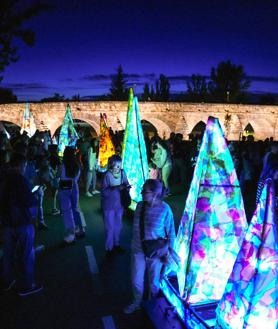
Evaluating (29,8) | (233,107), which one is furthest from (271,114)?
(29,8)

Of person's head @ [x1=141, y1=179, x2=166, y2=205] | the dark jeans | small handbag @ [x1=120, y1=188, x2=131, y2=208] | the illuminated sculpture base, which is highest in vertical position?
person's head @ [x1=141, y1=179, x2=166, y2=205]

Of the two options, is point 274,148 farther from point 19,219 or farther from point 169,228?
point 19,219

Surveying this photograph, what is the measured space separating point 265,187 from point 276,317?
939 mm

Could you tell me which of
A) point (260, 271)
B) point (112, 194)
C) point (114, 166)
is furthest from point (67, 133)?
point (260, 271)

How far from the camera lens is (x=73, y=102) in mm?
31031

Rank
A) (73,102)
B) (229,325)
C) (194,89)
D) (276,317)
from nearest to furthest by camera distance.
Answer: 1. (276,317)
2. (229,325)
3. (73,102)
4. (194,89)

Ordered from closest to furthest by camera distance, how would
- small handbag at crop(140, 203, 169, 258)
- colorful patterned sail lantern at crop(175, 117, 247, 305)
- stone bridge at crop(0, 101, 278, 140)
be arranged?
1. colorful patterned sail lantern at crop(175, 117, 247, 305)
2. small handbag at crop(140, 203, 169, 258)
3. stone bridge at crop(0, 101, 278, 140)

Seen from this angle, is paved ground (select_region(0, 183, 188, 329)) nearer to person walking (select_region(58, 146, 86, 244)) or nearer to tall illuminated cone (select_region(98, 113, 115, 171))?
person walking (select_region(58, 146, 86, 244))

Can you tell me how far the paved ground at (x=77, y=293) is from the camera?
4031mm

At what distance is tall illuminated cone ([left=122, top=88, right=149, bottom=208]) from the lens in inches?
316

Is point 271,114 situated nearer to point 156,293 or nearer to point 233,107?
point 233,107

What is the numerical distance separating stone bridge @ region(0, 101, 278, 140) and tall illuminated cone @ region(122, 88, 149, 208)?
20.7 meters

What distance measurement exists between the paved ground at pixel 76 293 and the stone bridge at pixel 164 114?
23.3 m

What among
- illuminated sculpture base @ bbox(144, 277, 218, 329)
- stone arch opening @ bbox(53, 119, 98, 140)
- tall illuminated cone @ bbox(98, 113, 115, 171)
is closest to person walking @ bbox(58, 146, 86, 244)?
illuminated sculpture base @ bbox(144, 277, 218, 329)
